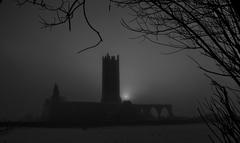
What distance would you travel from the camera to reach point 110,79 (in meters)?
139

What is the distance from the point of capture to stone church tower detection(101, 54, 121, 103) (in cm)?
13326

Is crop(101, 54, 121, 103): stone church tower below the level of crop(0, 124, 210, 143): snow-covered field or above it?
above

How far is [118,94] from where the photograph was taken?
136m

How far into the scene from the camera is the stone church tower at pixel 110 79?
133262 millimetres

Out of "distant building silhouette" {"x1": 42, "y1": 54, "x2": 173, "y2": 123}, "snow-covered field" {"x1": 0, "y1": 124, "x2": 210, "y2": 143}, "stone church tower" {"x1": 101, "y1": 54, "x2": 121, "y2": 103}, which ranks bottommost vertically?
"snow-covered field" {"x1": 0, "y1": 124, "x2": 210, "y2": 143}

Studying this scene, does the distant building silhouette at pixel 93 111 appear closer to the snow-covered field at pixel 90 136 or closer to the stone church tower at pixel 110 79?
the snow-covered field at pixel 90 136

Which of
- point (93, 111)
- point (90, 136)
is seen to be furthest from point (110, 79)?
point (90, 136)

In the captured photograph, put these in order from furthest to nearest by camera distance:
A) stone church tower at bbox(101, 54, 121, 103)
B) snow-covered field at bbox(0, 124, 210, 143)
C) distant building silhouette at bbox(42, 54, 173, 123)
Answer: stone church tower at bbox(101, 54, 121, 103) → distant building silhouette at bbox(42, 54, 173, 123) → snow-covered field at bbox(0, 124, 210, 143)

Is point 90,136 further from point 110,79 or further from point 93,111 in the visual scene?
point 110,79

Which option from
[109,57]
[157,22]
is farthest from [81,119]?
[157,22]

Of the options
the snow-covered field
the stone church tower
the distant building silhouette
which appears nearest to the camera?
the snow-covered field

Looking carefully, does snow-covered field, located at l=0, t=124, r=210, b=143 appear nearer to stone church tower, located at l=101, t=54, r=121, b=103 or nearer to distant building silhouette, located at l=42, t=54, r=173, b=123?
distant building silhouette, located at l=42, t=54, r=173, b=123

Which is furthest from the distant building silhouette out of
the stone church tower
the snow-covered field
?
the stone church tower

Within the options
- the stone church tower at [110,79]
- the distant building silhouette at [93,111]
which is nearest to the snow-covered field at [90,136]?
the distant building silhouette at [93,111]
